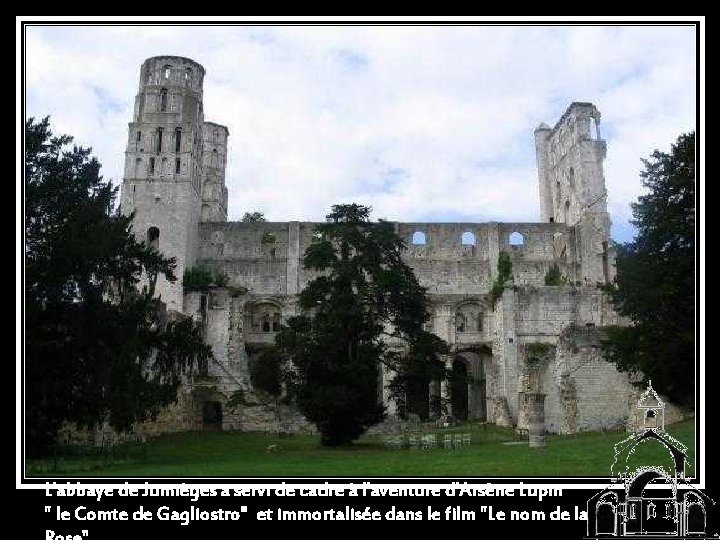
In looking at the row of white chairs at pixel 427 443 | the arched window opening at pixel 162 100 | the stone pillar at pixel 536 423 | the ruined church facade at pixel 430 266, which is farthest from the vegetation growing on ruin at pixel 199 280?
the stone pillar at pixel 536 423

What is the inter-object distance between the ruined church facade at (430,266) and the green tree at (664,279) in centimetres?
977

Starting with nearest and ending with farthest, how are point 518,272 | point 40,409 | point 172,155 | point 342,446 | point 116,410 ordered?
point 40,409, point 116,410, point 342,446, point 172,155, point 518,272

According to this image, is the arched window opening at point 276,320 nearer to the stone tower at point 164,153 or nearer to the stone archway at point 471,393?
the stone tower at point 164,153

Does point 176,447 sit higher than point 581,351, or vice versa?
point 581,351

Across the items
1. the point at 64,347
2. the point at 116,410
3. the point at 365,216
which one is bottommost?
the point at 116,410

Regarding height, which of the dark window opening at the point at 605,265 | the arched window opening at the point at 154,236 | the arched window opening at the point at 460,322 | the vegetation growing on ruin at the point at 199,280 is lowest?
the arched window opening at the point at 460,322

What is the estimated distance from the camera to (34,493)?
8.98 m

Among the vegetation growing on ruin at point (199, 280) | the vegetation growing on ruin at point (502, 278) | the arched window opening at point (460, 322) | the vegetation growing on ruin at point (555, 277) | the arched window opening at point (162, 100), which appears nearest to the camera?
the vegetation growing on ruin at point (502, 278)

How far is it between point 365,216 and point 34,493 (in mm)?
18836

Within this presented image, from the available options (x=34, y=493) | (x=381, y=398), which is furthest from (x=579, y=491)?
(x=381, y=398)

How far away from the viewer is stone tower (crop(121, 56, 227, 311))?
163 ft

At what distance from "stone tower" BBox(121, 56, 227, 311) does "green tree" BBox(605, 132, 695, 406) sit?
110 feet

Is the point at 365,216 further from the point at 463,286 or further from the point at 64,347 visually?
the point at 463,286

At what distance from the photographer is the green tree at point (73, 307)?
1656 centimetres
